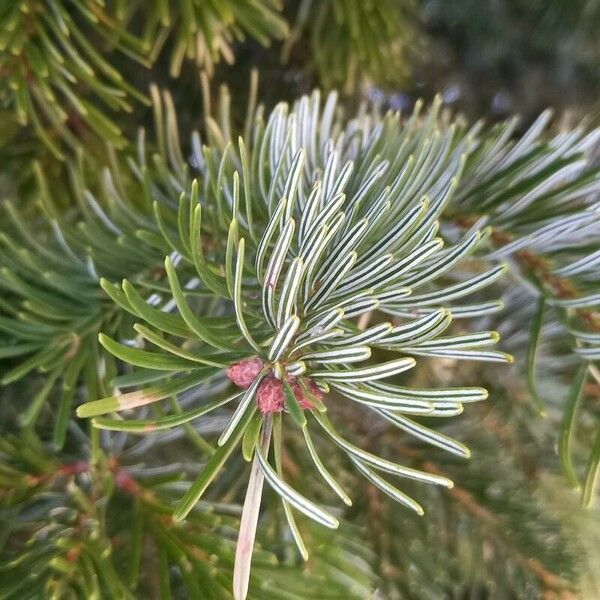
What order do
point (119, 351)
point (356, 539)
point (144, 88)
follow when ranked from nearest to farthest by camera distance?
point (119, 351) < point (356, 539) < point (144, 88)

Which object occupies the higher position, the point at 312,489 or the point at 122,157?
the point at 122,157

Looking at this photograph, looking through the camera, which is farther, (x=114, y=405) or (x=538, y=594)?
(x=538, y=594)

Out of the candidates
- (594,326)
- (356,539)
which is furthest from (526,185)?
(356,539)

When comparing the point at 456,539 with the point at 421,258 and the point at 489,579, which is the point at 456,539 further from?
the point at 421,258

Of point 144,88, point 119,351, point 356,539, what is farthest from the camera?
point 144,88
